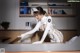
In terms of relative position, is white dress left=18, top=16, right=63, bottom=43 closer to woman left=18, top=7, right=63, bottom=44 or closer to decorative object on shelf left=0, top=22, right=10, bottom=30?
woman left=18, top=7, right=63, bottom=44

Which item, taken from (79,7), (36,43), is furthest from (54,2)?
(36,43)

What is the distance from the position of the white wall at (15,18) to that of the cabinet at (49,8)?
0.03 meters

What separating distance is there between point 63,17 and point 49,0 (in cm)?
15

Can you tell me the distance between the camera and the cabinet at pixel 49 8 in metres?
1.16

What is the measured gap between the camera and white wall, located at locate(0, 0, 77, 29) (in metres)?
1.15

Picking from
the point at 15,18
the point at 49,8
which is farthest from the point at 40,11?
the point at 15,18

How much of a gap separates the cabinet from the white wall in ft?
0.09

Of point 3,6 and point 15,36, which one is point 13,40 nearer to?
point 15,36

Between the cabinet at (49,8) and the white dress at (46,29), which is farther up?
the cabinet at (49,8)

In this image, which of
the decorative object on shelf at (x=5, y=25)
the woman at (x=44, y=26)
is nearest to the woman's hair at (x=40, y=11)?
the woman at (x=44, y=26)

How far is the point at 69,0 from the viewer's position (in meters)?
1.18

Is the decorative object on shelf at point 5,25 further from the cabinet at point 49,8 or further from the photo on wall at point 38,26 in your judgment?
the cabinet at point 49,8

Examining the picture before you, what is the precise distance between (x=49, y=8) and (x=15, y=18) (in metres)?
0.24

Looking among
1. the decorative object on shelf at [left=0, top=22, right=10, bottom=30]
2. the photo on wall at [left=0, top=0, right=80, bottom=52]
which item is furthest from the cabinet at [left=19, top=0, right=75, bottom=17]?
the decorative object on shelf at [left=0, top=22, right=10, bottom=30]
